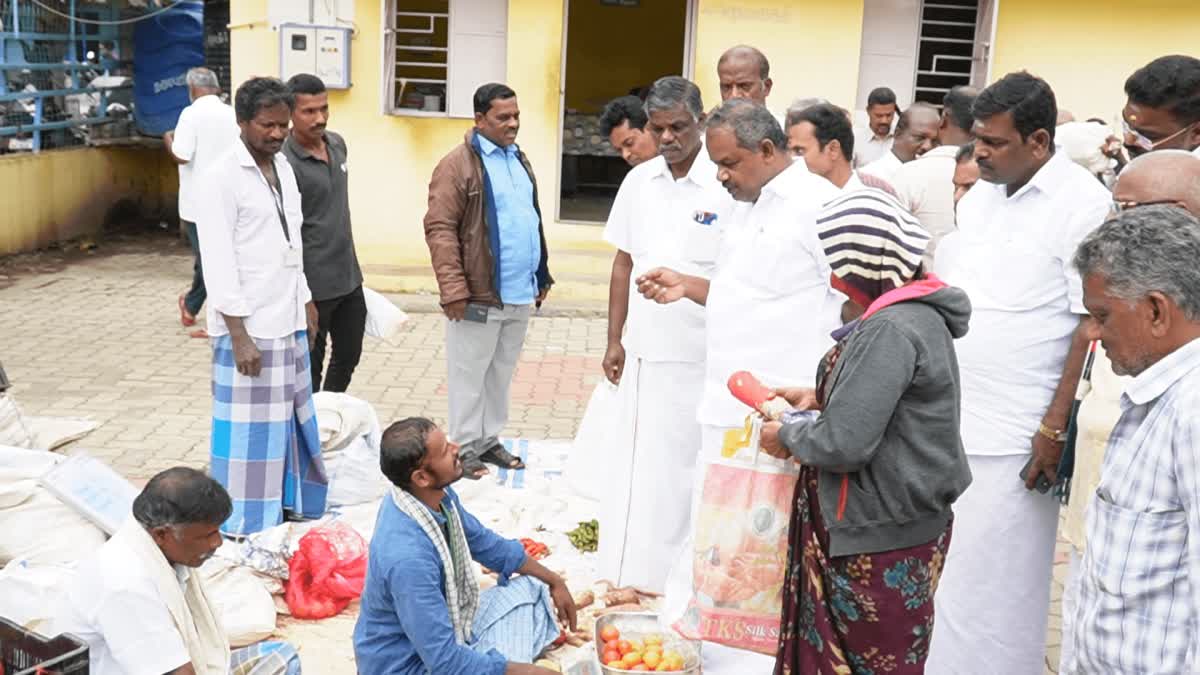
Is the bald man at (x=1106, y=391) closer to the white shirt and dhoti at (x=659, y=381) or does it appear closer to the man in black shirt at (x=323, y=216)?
the white shirt and dhoti at (x=659, y=381)

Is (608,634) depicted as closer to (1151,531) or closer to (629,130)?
(1151,531)

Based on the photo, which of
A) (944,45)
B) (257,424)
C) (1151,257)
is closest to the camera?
(1151,257)

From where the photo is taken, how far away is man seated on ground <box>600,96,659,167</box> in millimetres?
5480

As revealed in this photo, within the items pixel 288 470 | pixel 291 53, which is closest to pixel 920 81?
pixel 291 53

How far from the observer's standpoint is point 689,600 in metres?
4.48

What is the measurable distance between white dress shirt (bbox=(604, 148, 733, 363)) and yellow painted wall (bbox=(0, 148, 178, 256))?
30.6ft

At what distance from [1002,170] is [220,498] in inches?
100.0

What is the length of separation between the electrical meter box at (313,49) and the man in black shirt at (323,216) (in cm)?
481

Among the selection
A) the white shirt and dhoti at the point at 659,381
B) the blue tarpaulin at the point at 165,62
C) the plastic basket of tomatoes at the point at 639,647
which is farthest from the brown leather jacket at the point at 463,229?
the blue tarpaulin at the point at 165,62

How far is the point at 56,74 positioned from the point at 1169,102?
12612mm

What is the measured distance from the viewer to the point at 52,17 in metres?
13.5

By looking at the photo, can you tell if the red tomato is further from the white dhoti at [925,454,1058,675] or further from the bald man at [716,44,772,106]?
the bald man at [716,44,772,106]

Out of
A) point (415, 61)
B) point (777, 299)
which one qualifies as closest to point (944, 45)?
point (415, 61)

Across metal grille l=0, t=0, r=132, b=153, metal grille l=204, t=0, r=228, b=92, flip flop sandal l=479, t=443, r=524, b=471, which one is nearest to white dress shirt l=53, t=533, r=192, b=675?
flip flop sandal l=479, t=443, r=524, b=471
